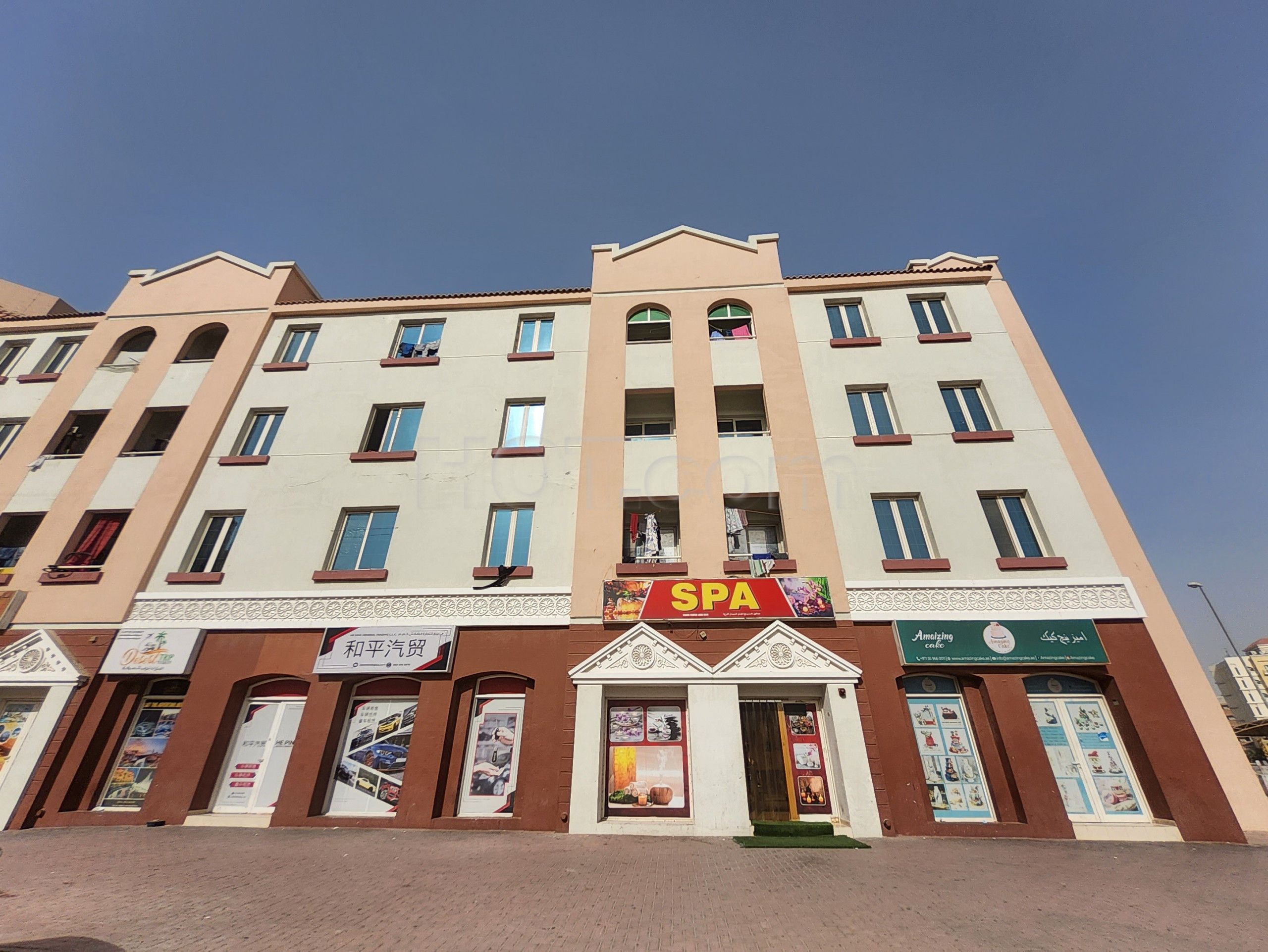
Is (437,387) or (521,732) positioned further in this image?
A: (437,387)

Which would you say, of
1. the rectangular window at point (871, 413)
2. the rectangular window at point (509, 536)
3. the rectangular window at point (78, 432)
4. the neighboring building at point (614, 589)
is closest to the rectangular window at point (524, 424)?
the neighboring building at point (614, 589)

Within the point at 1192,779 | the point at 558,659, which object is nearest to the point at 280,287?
the point at 558,659

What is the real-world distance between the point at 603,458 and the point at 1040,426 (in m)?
12.4

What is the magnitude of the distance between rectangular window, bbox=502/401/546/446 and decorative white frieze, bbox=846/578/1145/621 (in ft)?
32.5

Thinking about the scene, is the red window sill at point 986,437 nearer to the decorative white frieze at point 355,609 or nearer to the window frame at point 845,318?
the window frame at point 845,318

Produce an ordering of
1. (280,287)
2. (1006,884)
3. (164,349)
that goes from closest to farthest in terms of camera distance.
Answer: (1006,884) → (164,349) → (280,287)

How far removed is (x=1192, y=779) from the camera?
1059 cm

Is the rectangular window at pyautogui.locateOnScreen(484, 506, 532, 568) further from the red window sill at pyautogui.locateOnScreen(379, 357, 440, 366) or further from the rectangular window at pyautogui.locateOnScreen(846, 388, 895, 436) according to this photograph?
the rectangular window at pyautogui.locateOnScreen(846, 388, 895, 436)

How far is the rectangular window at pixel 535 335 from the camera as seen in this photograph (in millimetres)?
17656

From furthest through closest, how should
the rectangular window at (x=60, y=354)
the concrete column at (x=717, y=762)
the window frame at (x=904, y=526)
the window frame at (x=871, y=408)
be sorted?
the rectangular window at (x=60, y=354) < the window frame at (x=871, y=408) < the window frame at (x=904, y=526) < the concrete column at (x=717, y=762)

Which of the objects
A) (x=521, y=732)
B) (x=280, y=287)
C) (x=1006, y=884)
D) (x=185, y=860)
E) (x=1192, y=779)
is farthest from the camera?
(x=280, y=287)

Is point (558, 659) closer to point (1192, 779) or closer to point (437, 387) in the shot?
point (437, 387)

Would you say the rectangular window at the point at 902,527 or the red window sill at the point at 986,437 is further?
the red window sill at the point at 986,437

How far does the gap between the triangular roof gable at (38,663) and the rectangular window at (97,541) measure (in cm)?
196
